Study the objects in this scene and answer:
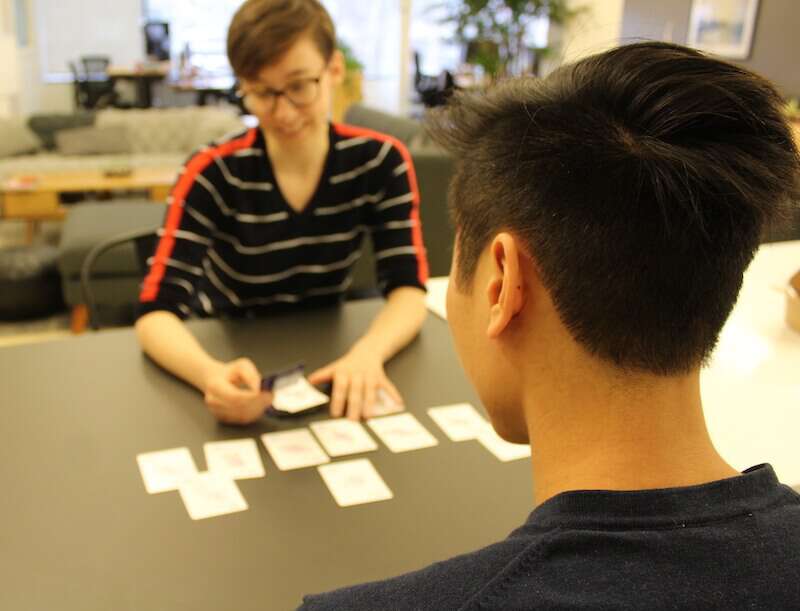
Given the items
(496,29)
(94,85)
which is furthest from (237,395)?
(94,85)

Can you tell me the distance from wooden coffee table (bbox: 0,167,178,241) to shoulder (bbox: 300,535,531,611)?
17.9 feet

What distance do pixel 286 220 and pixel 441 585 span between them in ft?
4.75

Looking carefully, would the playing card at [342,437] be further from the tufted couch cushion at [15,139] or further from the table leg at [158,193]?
the tufted couch cushion at [15,139]

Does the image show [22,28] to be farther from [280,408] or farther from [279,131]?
[280,408]

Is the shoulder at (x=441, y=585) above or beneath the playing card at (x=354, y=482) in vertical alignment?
above

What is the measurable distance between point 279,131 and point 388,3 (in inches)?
324

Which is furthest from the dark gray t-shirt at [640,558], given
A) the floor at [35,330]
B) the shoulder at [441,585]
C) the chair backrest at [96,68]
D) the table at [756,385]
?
the chair backrest at [96,68]

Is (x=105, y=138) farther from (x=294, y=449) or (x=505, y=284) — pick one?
(x=505, y=284)

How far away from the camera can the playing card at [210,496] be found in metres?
1.16

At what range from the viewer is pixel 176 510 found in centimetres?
116

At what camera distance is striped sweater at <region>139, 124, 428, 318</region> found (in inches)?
72.9

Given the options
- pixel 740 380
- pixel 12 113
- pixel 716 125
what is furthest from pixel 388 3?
pixel 716 125

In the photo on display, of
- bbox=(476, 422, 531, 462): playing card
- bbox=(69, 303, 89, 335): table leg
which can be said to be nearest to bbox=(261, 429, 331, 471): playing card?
bbox=(476, 422, 531, 462): playing card

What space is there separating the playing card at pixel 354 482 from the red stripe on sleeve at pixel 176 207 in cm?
71
